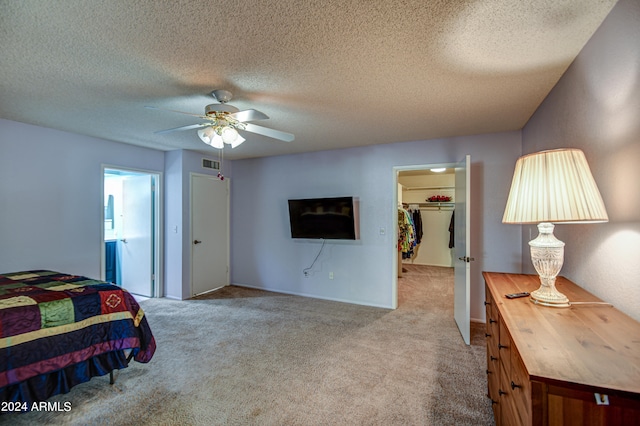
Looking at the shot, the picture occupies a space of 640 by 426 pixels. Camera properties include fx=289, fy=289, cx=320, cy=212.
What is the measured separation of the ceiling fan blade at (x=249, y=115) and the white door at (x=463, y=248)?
212cm

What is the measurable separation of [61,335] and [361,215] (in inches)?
135

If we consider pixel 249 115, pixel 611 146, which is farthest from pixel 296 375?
pixel 611 146

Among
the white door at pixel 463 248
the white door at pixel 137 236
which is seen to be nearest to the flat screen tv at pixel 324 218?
the white door at pixel 463 248

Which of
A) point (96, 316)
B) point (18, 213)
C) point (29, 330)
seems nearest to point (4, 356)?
point (29, 330)

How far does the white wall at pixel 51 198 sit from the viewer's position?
3105 mm

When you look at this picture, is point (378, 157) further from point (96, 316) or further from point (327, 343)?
point (96, 316)

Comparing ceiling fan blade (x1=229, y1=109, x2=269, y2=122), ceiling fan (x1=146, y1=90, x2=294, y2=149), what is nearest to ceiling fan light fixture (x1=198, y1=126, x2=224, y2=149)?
ceiling fan (x1=146, y1=90, x2=294, y2=149)

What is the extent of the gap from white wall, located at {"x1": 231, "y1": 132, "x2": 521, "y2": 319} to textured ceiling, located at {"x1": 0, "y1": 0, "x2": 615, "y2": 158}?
2.83 feet

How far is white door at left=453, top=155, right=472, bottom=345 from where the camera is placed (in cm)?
298

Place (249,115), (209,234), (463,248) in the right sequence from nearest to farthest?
(249,115)
(463,248)
(209,234)

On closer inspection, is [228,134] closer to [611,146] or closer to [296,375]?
[296,375]

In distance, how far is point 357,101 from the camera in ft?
8.43

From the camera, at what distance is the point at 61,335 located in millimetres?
1952

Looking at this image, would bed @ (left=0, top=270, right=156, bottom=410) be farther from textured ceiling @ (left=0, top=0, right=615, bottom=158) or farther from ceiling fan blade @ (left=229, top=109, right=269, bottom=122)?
ceiling fan blade @ (left=229, top=109, right=269, bottom=122)
